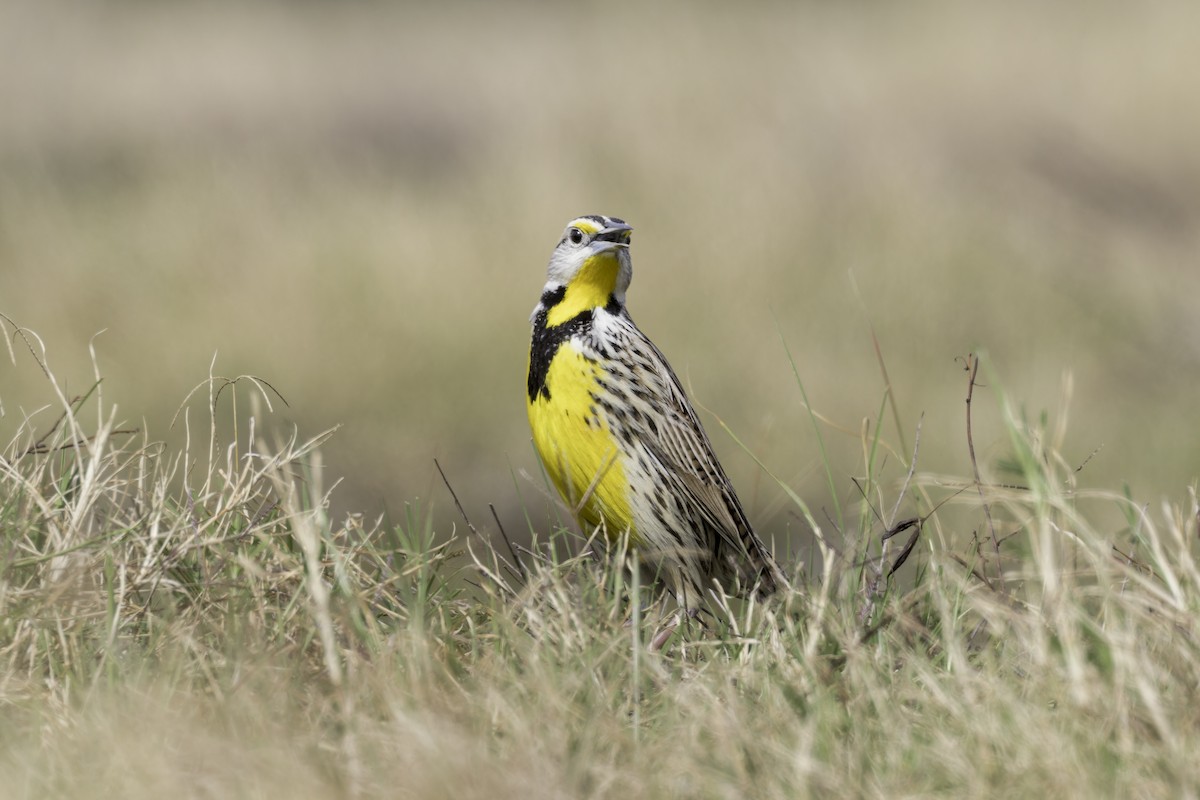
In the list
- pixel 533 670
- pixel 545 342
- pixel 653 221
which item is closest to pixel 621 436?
pixel 545 342

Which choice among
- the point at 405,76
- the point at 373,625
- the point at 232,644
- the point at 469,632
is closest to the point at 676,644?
the point at 469,632

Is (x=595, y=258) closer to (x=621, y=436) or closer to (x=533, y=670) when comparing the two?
(x=621, y=436)

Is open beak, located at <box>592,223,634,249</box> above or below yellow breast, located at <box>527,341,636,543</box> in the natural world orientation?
above

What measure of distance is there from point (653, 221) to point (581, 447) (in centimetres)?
511

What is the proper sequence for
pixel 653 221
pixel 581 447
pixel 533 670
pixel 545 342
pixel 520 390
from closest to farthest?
pixel 533 670, pixel 581 447, pixel 545 342, pixel 520 390, pixel 653 221

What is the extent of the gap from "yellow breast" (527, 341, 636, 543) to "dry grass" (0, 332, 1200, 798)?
64cm

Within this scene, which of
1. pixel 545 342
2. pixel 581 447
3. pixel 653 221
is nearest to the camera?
pixel 581 447

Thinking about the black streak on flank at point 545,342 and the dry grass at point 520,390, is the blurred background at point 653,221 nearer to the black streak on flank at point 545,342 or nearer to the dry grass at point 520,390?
the dry grass at point 520,390

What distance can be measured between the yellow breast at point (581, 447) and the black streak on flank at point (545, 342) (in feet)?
0.17

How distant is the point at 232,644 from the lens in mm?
2164

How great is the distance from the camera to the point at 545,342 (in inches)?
144

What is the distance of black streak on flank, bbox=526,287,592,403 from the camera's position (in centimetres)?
358

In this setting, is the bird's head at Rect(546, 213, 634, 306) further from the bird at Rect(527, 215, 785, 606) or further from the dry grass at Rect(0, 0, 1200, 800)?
the dry grass at Rect(0, 0, 1200, 800)

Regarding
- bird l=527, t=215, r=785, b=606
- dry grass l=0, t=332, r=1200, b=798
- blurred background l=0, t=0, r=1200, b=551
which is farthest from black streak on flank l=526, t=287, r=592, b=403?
blurred background l=0, t=0, r=1200, b=551
